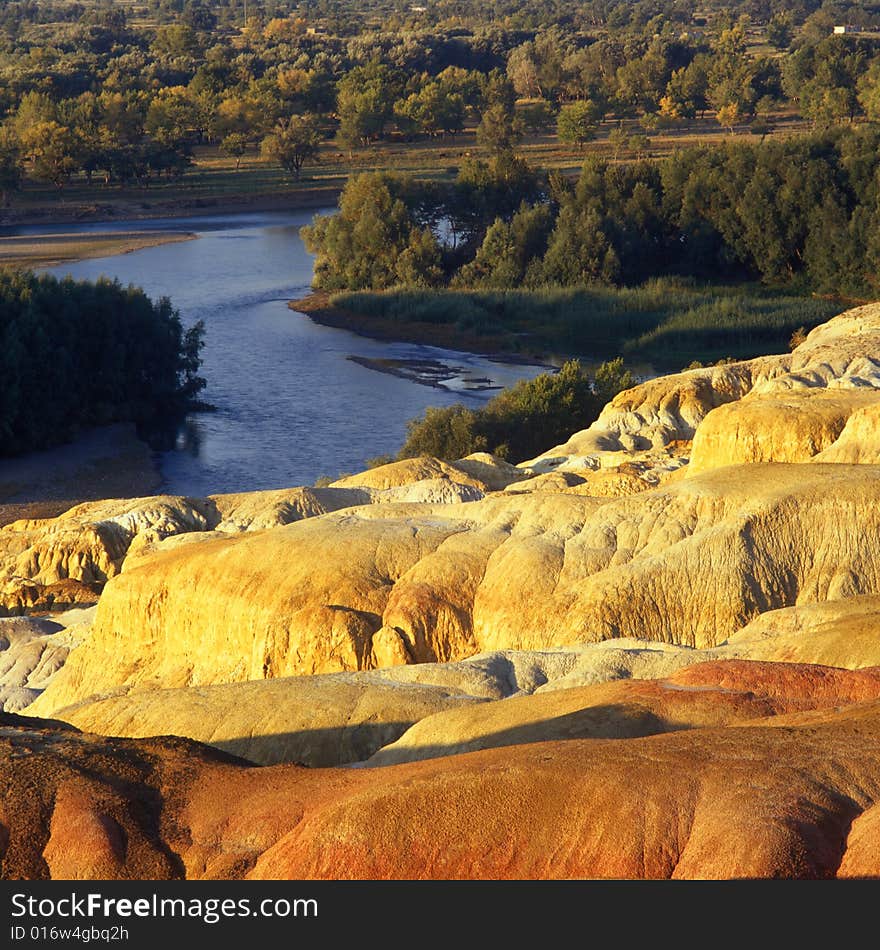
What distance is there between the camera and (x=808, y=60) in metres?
138

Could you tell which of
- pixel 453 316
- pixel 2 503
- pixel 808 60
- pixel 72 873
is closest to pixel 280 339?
pixel 453 316

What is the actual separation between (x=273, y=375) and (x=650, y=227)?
1147 inches

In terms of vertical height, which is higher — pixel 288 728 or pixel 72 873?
pixel 72 873

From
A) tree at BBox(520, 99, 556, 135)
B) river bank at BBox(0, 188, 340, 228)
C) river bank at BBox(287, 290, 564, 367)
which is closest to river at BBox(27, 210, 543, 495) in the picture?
river bank at BBox(287, 290, 564, 367)

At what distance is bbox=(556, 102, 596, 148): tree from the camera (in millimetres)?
117688

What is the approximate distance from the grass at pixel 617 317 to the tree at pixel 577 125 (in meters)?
42.2

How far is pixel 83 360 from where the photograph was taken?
56.3 meters

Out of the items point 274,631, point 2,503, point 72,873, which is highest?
point 72,873

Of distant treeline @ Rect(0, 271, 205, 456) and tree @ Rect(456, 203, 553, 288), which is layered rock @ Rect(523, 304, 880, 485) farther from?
tree @ Rect(456, 203, 553, 288)

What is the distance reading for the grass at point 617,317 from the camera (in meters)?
65.9

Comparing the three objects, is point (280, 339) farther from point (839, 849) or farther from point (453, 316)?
point (839, 849)

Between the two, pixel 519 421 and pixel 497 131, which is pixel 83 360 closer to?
pixel 519 421

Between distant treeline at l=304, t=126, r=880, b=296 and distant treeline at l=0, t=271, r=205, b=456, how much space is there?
74.8ft

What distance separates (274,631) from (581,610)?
164 inches
